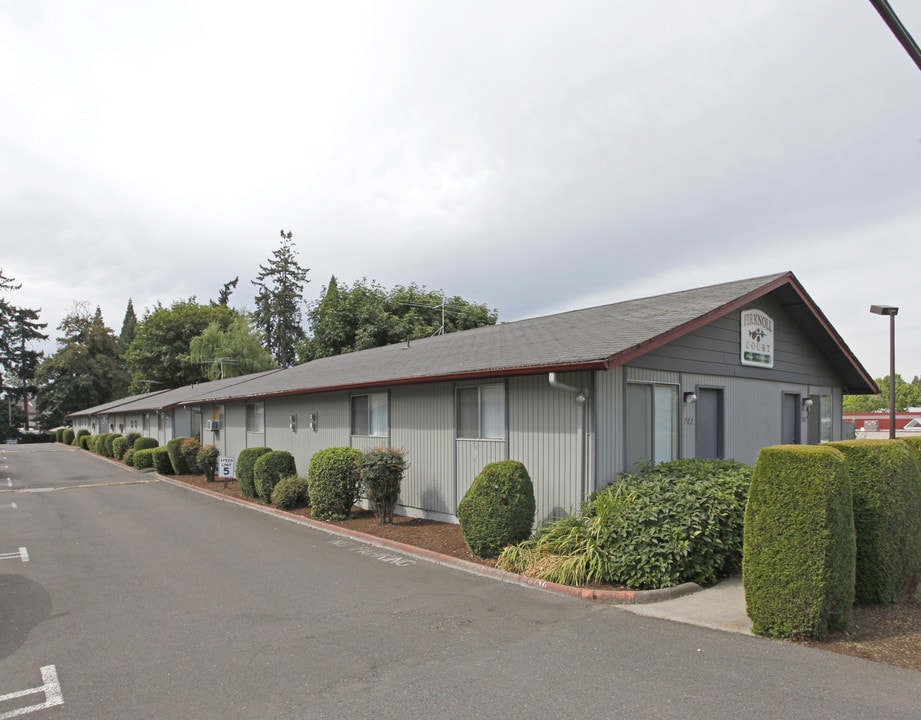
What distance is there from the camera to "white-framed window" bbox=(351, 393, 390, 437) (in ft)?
41.5

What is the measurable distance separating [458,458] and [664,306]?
471 centimetres

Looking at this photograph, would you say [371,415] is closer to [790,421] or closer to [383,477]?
[383,477]

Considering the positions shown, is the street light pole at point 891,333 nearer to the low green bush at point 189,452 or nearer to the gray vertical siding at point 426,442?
the gray vertical siding at point 426,442

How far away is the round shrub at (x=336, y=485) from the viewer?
37.8 ft

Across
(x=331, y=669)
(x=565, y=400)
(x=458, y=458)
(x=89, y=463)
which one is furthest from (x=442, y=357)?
(x=89, y=463)

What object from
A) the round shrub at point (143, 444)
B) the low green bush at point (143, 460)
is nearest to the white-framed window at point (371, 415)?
the low green bush at point (143, 460)

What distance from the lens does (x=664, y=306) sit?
441 inches

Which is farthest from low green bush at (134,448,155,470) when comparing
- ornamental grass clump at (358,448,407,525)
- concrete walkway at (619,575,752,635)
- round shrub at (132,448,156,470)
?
concrete walkway at (619,575,752,635)

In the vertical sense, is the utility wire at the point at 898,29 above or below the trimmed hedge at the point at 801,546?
above

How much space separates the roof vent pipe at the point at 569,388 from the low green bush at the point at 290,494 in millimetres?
7091

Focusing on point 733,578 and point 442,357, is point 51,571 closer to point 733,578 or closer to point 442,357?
point 442,357

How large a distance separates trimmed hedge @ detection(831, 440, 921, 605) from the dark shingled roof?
283 centimetres

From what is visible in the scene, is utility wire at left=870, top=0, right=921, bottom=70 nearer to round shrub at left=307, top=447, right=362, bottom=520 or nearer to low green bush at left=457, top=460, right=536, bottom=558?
low green bush at left=457, top=460, right=536, bottom=558

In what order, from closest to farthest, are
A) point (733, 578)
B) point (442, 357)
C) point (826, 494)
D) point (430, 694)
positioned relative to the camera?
point (430, 694), point (826, 494), point (733, 578), point (442, 357)
